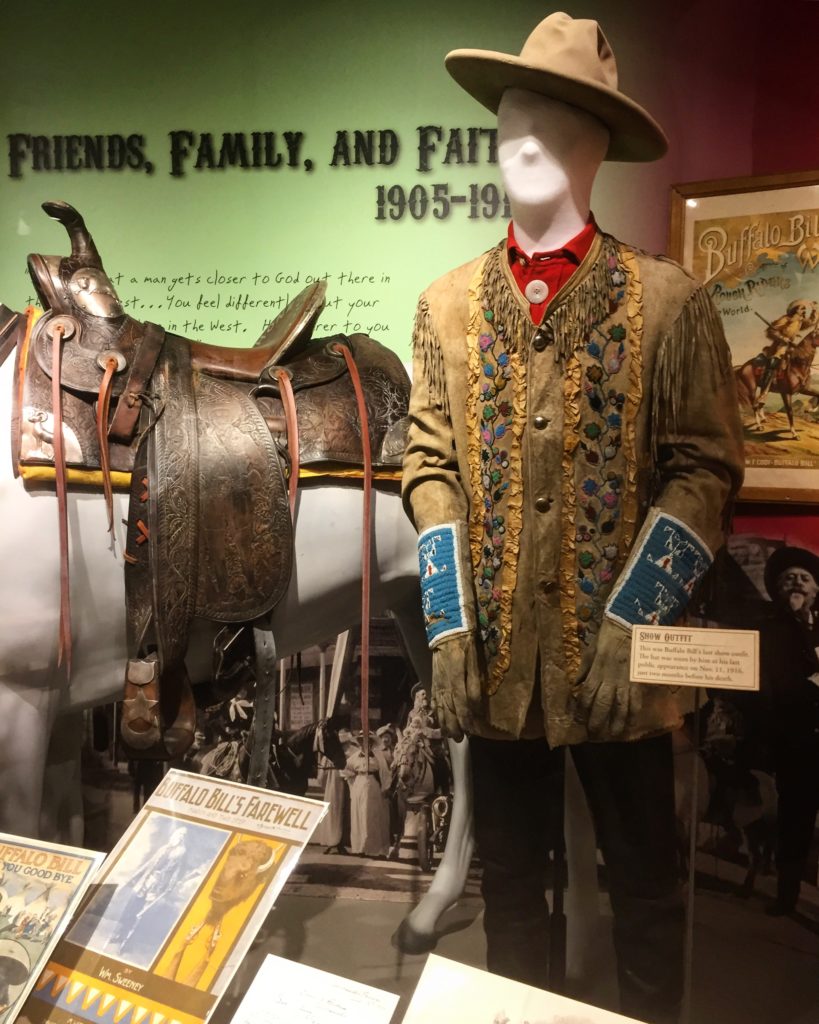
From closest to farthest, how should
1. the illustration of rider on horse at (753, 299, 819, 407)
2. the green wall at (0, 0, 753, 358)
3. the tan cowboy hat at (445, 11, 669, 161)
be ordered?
the tan cowboy hat at (445, 11, 669, 161) → the illustration of rider on horse at (753, 299, 819, 407) → the green wall at (0, 0, 753, 358)

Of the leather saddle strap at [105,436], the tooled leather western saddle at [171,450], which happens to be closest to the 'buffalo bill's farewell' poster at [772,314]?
the tooled leather western saddle at [171,450]

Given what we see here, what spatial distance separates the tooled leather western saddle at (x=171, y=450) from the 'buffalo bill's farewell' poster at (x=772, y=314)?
22.3 inches

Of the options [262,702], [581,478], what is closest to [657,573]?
[581,478]

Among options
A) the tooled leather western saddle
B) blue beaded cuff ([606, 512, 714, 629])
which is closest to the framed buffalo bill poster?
blue beaded cuff ([606, 512, 714, 629])

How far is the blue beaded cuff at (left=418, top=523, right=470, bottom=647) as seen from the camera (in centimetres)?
117

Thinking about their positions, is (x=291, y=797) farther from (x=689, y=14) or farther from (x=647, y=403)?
(x=689, y=14)

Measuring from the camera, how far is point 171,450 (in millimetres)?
1471

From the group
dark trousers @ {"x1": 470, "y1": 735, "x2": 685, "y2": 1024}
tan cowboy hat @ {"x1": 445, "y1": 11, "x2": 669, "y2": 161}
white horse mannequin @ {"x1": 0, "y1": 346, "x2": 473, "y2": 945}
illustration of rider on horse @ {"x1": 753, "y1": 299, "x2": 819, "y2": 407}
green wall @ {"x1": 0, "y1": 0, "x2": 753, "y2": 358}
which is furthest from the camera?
green wall @ {"x1": 0, "y1": 0, "x2": 753, "y2": 358}

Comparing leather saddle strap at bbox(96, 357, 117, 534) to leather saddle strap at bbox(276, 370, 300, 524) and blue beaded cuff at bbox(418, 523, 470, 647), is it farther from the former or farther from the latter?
blue beaded cuff at bbox(418, 523, 470, 647)

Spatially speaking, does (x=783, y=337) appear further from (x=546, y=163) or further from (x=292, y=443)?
(x=292, y=443)

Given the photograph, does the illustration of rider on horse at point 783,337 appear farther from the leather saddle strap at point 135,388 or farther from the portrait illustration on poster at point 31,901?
the portrait illustration on poster at point 31,901

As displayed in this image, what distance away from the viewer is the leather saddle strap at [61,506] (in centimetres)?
143

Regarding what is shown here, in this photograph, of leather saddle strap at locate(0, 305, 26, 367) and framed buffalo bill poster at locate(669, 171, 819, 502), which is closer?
framed buffalo bill poster at locate(669, 171, 819, 502)

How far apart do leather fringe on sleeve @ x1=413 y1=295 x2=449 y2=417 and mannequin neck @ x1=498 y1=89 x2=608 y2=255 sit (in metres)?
0.18
